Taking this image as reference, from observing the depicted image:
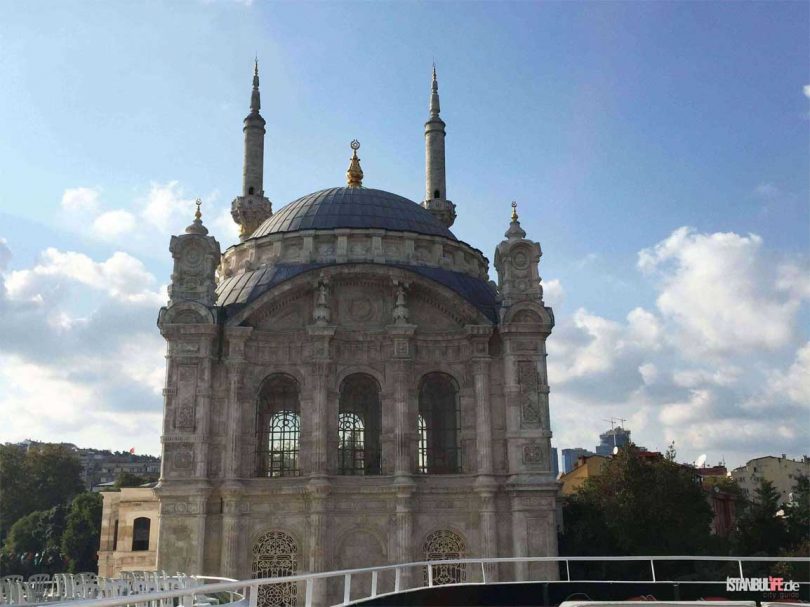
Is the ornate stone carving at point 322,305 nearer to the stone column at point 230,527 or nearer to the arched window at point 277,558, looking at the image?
the stone column at point 230,527

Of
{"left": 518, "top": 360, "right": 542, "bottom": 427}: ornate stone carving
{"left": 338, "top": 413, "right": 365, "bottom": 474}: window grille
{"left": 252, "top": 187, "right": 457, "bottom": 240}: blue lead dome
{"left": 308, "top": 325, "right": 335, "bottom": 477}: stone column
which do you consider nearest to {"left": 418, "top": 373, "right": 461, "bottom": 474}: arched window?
{"left": 338, "top": 413, "right": 365, "bottom": 474}: window grille

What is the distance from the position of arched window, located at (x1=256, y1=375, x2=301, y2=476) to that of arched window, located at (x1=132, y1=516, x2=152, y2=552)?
1835 centimetres

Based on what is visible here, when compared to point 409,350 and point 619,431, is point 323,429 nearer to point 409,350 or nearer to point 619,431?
point 409,350

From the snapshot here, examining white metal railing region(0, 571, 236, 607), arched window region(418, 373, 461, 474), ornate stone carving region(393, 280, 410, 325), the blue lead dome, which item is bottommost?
white metal railing region(0, 571, 236, 607)

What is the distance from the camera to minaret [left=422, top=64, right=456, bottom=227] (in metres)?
44.0

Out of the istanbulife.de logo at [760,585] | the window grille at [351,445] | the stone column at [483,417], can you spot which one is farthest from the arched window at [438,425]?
the istanbulife.de logo at [760,585]

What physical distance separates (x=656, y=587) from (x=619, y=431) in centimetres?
7586

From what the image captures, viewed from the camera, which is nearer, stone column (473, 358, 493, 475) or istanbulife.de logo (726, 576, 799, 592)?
istanbulife.de logo (726, 576, 799, 592)

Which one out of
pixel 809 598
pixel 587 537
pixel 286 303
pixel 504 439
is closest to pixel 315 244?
pixel 286 303

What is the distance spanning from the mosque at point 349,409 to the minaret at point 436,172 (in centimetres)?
954

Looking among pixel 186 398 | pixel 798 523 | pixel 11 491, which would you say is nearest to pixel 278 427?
pixel 186 398

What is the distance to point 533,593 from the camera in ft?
49.2

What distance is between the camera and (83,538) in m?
62.5

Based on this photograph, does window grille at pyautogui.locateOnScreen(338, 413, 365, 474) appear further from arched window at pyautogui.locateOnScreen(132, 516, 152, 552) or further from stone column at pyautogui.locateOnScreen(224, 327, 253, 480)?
arched window at pyautogui.locateOnScreen(132, 516, 152, 552)
